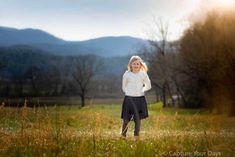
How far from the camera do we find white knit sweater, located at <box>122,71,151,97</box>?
14281 millimetres

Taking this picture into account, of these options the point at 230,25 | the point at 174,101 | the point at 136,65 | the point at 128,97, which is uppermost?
the point at 230,25

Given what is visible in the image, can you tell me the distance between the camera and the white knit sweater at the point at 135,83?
14.3 meters

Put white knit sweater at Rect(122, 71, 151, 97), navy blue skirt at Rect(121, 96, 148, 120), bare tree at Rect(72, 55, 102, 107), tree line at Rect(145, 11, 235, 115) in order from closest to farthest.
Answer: navy blue skirt at Rect(121, 96, 148, 120) < white knit sweater at Rect(122, 71, 151, 97) < tree line at Rect(145, 11, 235, 115) < bare tree at Rect(72, 55, 102, 107)

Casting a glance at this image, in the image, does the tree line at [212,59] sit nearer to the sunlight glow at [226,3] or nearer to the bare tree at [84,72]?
the sunlight glow at [226,3]

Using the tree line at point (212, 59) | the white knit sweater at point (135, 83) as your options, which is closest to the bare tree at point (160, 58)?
the tree line at point (212, 59)

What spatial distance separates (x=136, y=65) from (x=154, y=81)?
70695mm

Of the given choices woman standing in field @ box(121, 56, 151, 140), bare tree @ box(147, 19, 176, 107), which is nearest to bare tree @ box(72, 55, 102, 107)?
bare tree @ box(147, 19, 176, 107)

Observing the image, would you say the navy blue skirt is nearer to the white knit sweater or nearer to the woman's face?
the white knit sweater

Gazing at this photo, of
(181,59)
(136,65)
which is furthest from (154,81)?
(136,65)

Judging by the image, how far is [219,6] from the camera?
47.6 metres

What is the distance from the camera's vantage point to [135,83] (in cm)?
1430

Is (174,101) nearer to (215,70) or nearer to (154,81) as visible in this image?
(154,81)

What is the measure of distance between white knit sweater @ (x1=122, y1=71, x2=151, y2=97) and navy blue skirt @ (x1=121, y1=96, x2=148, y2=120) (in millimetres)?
144

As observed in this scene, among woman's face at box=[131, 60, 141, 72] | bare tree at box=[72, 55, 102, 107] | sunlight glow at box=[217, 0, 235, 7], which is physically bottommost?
bare tree at box=[72, 55, 102, 107]
